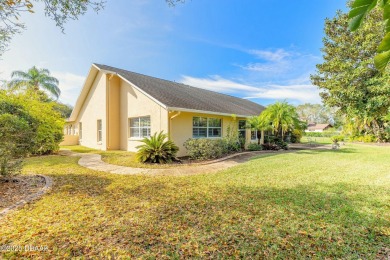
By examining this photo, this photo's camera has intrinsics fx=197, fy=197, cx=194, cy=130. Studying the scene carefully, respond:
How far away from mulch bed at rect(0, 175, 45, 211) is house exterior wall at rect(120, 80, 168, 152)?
5.96 metres

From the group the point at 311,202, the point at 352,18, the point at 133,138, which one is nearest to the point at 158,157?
the point at 133,138

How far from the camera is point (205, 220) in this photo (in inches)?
150

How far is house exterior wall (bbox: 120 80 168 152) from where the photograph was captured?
37.2 feet

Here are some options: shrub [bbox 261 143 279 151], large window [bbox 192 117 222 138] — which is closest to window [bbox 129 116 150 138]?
large window [bbox 192 117 222 138]

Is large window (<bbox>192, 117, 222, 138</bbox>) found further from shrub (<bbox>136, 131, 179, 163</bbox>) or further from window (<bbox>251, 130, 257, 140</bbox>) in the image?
window (<bbox>251, 130, 257, 140</bbox>)

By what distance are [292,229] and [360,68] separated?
731 inches

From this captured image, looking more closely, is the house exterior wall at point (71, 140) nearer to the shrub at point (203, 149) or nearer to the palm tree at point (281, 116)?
the shrub at point (203, 149)

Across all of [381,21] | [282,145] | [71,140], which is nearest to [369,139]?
[282,145]

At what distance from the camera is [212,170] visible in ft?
26.2

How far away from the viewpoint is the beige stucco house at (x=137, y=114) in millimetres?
11406

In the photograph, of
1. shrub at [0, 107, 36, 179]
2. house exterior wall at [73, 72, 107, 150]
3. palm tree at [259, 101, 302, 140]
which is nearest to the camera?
shrub at [0, 107, 36, 179]

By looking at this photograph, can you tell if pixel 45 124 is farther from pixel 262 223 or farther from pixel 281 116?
pixel 281 116

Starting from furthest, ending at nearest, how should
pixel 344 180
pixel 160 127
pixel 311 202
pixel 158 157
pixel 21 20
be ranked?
pixel 160 127 < pixel 158 157 < pixel 344 180 < pixel 21 20 < pixel 311 202

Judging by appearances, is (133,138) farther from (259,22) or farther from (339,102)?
(339,102)
